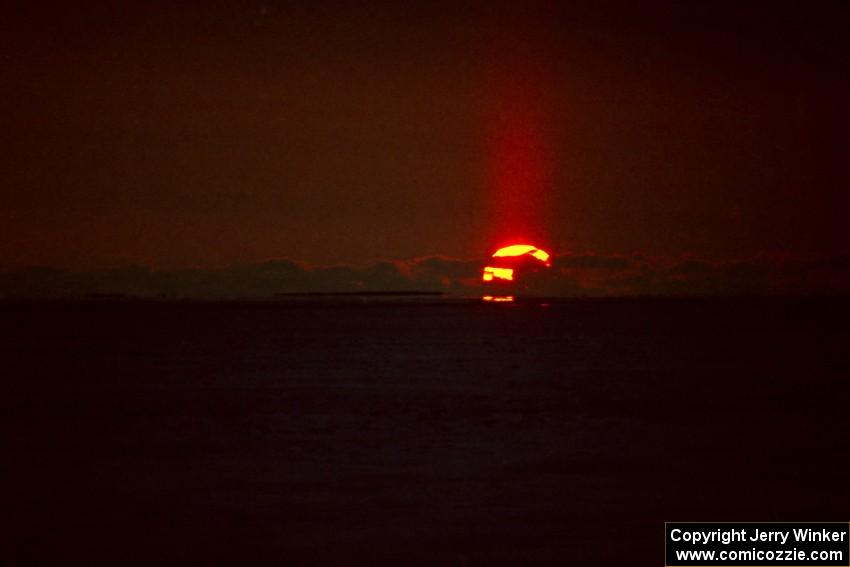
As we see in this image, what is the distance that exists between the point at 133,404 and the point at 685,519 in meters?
16.0

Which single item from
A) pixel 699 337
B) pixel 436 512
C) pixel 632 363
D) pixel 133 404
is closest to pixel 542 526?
pixel 436 512

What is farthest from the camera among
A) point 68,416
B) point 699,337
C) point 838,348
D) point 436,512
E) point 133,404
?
point 699,337

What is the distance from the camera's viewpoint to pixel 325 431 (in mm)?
17703

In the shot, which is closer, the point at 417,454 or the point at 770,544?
the point at 770,544

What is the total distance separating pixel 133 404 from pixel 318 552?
15.3 m

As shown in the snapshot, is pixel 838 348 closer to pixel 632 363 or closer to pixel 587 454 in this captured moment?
pixel 632 363

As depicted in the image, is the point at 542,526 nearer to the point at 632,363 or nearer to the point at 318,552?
the point at 318,552

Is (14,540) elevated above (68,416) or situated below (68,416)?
below

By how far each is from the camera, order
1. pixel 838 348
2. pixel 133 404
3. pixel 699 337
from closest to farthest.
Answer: pixel 133 404 < pixel 838 348 < pixel 699 337

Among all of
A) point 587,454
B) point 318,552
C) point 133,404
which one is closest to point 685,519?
point 318,552

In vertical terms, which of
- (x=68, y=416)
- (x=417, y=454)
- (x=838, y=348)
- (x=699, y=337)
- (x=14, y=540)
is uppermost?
(x=699, y=337)
